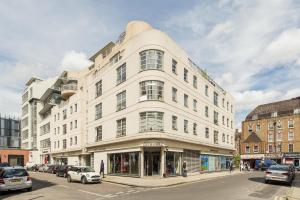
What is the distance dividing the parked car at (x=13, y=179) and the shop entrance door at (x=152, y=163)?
1271 cm

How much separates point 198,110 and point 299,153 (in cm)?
3951

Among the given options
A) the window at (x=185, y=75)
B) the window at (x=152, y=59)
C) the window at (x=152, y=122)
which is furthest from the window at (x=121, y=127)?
the window at (x=185, y=75)

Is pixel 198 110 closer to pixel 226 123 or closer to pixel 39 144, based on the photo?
pixel 226 123

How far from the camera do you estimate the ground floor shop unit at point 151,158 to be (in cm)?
3108

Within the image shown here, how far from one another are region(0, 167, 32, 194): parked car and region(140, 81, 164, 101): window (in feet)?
46.5

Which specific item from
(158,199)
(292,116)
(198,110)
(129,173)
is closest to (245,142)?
(292,116)

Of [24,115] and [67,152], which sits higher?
[24,115]

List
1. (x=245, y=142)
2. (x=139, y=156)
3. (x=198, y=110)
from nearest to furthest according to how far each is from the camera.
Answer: (x=139, y=156), (x=198, y=110), (x=245, y=142)

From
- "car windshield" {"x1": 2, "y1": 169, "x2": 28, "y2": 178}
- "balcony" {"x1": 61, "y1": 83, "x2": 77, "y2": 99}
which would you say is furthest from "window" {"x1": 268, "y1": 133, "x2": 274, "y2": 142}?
"car windshield" {"x1": 2, "y1": 169, "x2": 28, "y2": 178}

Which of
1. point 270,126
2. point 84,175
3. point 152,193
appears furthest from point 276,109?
point 152,193

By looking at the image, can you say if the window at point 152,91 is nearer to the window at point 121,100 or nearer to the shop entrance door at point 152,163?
the window at point 121,100

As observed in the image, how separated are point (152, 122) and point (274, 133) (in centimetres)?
5312

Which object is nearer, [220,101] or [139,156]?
[139,156]

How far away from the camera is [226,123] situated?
181 feet
